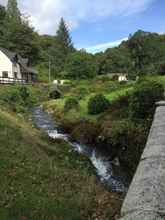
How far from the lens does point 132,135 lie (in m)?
19.6

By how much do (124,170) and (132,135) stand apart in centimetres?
269

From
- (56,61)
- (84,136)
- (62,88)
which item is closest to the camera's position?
(84,136)

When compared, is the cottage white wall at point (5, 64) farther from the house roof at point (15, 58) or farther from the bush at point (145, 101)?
the bush at point (145, 101)

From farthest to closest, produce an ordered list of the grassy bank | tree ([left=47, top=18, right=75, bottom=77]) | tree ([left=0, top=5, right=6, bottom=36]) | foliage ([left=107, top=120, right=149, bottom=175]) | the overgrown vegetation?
tree ([left=47, top=18, right=75, bottom=77]) → tree ([left=0, top=5, right=6, bottom=36]) → the overgrown vegetation → the grassy bank → foliage ([left=107, top=120, right=149, bottom=175])

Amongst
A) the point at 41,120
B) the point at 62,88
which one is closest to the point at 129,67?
the point at 62,88

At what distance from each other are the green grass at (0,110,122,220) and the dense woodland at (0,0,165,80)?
233 ft

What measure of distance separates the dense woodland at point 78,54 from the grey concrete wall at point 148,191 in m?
77.3

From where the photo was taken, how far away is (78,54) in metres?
86.9

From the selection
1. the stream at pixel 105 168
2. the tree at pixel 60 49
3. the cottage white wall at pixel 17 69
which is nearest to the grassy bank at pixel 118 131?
the stream at pixel 105 168

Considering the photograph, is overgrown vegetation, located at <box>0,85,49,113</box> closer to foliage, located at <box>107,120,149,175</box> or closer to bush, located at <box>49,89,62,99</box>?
bush, located at <box>49,89,62,99</box>

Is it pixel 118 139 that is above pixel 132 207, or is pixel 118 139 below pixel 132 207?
below

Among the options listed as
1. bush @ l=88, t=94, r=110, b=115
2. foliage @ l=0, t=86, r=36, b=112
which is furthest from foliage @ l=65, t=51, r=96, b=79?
bush @ l=88, t=94, r=110, b=115

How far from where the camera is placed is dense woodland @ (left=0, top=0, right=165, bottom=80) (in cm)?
8812

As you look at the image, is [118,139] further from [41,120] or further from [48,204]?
[41,120]
